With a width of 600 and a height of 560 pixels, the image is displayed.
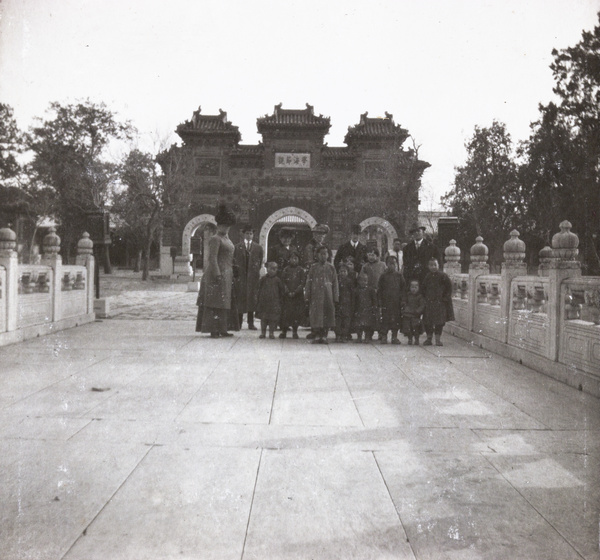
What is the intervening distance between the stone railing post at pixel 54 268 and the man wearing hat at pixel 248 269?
8.75 feet

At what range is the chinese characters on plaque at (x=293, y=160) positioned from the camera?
2816cm

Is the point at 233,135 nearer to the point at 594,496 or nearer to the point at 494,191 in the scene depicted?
the point at 494,191

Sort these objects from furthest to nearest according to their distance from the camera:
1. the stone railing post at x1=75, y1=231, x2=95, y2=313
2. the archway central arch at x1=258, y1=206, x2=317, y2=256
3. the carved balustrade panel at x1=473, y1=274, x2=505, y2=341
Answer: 1. the archway central arch at x1=258, y1=206, x2=317, y2=256
2. the stone railing post at x1=75, y1=231, x2=95, y2=313
3. the carved balustrade panel at x1=473, y1=274, x2=505, y2=341

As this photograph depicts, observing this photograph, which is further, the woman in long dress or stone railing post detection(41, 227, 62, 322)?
stone railing post detection(41, 227, 62, 322)

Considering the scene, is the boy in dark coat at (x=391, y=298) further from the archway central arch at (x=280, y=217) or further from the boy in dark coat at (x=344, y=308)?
the archway central arch at (x=280, y=217)

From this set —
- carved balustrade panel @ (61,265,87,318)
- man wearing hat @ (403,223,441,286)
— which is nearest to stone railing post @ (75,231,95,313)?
carved balustrade panel @ (61,265,87,318)

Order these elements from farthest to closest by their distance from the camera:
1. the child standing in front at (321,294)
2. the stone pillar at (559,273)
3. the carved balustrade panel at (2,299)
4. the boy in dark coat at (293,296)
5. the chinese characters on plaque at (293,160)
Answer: the chinese characters on plaque at (293,160) < the boy in dark coat at (293,296) < the child standing in front at (321,294) < the carved balustrade panel at (2,299) < the stone pillar at (559,273)

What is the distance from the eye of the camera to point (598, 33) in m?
4.34

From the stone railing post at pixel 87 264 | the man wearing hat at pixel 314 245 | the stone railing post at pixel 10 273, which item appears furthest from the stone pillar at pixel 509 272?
the stone railing post at pixel 87 264

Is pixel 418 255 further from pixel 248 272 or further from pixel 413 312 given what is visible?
pixel 248 272

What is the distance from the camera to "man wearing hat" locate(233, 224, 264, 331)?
884 cm

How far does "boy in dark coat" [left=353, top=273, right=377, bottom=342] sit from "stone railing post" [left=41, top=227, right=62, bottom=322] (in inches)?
176

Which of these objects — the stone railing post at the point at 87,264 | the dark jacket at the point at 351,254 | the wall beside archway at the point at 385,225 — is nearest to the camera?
the dark jacket at the point at 351,254

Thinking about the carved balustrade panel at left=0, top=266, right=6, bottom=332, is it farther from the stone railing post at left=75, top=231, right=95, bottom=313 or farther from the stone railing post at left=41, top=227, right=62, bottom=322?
the stone railing post at left=75, top=231, right=95, bottom=313
